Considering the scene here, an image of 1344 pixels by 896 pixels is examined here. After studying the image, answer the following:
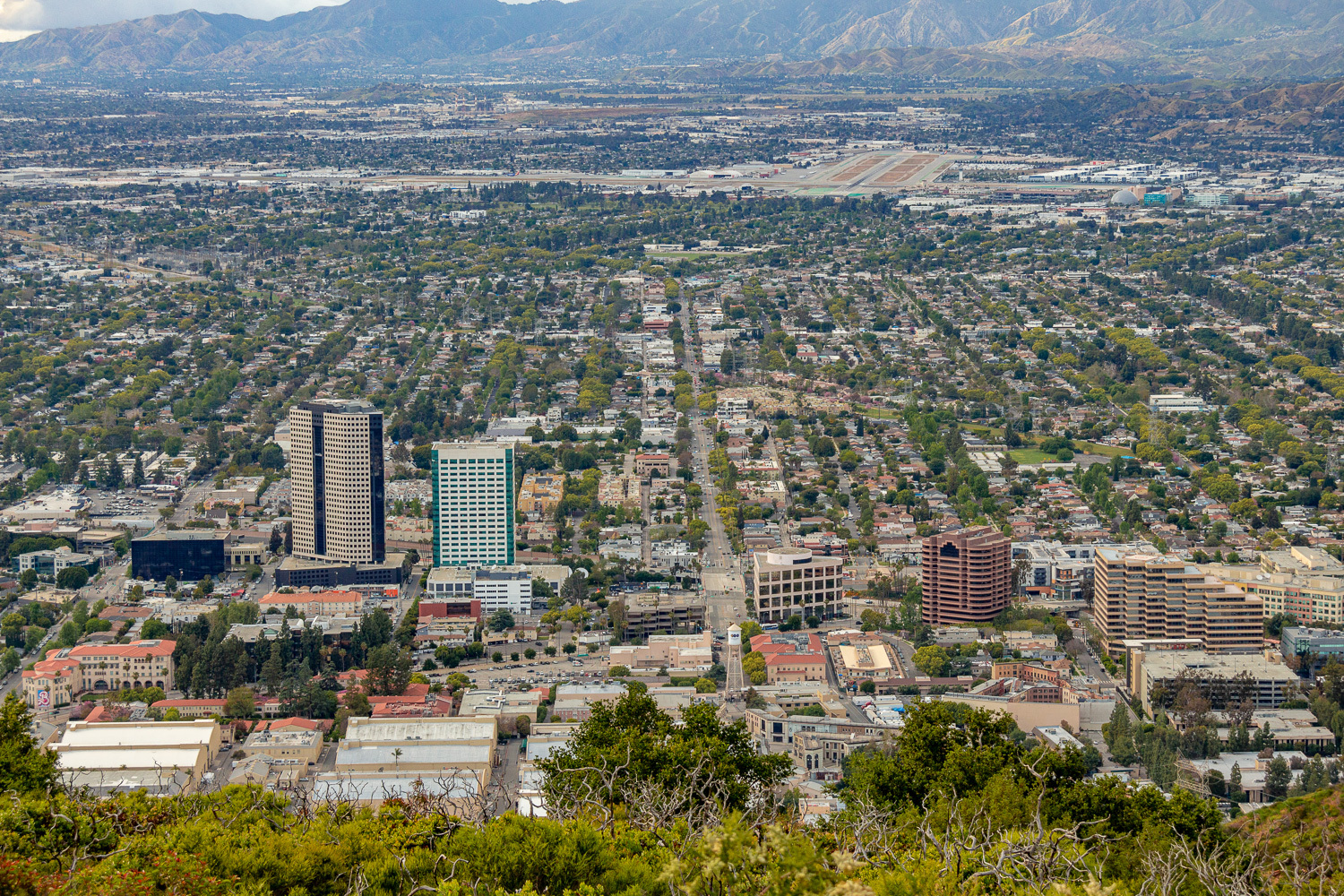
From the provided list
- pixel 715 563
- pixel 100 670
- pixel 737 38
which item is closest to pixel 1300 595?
pixel 715 563

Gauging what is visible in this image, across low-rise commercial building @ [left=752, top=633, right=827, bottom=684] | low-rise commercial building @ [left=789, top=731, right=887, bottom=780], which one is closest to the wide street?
low-rise commercial building @ [left=752, top=633, right=827, bottom=684]

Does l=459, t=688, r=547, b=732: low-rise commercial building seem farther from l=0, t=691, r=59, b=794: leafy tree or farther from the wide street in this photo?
l=0, t=691, r=59, b=794: leafy tree

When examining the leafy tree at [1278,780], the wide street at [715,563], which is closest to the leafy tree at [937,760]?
the leafy tree at [1278,780]

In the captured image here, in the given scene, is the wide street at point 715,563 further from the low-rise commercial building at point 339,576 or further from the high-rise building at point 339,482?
the high-rise building at point 339,482

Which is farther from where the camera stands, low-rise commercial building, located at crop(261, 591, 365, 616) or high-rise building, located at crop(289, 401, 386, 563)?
high-rise building, located at crop(289, 401, 386, 563)

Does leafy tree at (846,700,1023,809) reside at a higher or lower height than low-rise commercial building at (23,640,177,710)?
higher

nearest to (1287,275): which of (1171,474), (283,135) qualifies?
(1171,474)

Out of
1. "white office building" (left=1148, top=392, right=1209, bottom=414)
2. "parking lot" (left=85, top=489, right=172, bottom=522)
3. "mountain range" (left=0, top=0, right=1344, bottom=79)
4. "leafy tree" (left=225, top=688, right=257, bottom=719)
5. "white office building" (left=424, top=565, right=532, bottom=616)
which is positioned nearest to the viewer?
"leafy tree" (left=225, top=688, right=257, bottom=719)

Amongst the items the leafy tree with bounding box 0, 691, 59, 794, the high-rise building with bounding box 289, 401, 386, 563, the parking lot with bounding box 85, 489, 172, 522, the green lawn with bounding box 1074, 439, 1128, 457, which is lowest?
the parking lot with bounding box 85, 489, 172, 522
